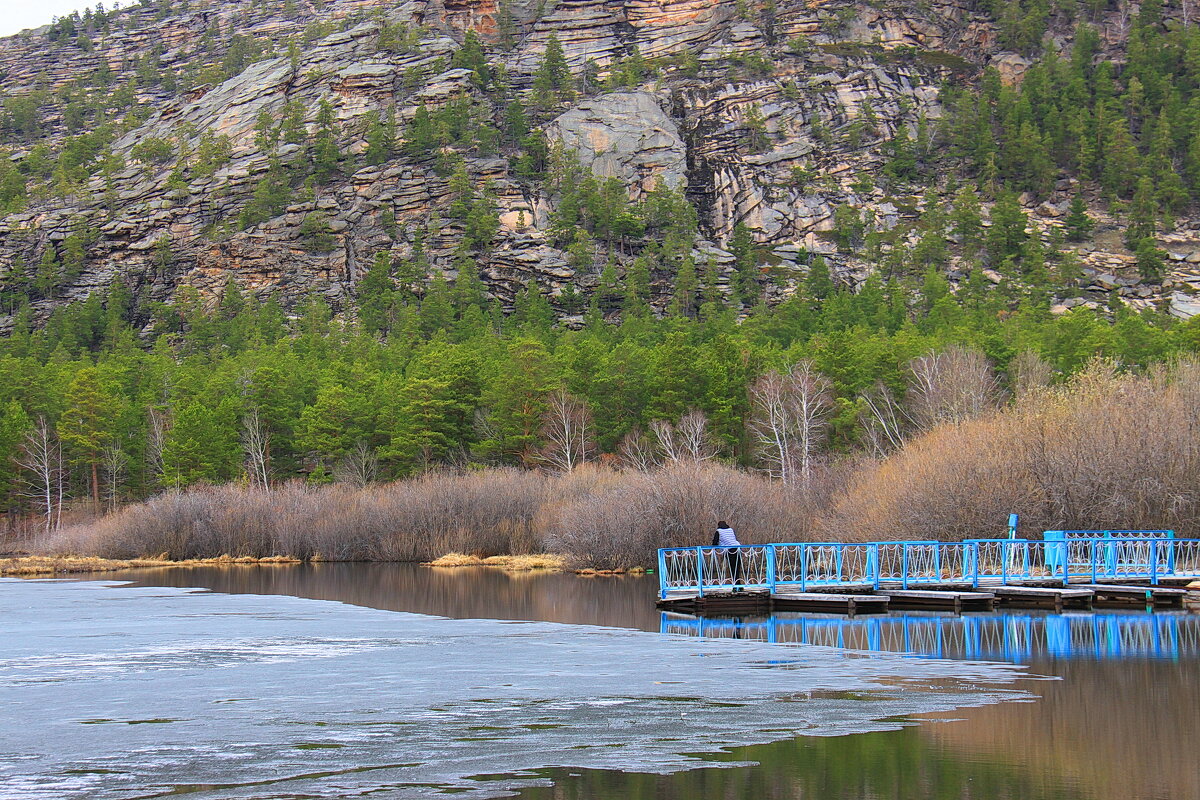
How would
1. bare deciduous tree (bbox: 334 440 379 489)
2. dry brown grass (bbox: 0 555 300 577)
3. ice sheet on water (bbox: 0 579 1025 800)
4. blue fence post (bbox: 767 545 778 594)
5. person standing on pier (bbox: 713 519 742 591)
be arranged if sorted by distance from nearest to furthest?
ice sheet on water (bbox: 0 579 1025 800) → person standing on pier (bbox: 713 519 742 591) → blue fence post (bbox: 767 545 778 594) → dry brown grass (bbox: 0 555 300 577) → bare deciduous tree (bbox: 334 440 379 489)

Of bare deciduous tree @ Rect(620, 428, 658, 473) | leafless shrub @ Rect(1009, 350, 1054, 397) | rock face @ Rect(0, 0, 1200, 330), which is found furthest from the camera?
rock face @ Rect(0, 0, 1200, 330)

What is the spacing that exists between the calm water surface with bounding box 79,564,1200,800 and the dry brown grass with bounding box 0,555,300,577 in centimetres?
3519

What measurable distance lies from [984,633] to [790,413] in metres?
47.7

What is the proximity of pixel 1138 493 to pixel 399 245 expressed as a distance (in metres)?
107

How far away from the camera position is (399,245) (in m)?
136

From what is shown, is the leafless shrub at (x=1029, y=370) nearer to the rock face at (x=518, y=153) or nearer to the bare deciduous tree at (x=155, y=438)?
the rock face at (x=518, y=153)

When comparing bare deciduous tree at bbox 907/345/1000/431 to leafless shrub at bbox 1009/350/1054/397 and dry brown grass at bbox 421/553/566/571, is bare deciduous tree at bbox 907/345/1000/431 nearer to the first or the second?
leafless shrub at bbox 1009/350/1054/397

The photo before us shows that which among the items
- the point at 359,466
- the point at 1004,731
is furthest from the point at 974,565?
the point at 359,466

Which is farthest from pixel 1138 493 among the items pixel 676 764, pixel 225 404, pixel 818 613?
pixel 225 404

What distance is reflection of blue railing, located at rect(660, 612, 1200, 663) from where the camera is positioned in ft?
69.9

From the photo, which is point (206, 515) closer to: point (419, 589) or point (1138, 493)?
point (419, 589)

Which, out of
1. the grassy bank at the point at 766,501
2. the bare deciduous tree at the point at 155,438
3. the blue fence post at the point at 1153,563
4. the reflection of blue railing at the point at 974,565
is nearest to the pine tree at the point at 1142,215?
the grassy bank at the point at 766,501

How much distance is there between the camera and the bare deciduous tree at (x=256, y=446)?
270 ft

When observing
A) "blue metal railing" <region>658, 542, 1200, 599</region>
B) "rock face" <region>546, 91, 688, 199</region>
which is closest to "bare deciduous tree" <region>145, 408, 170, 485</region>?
"blue metal railing" <region>658, 542, 1200, 599</region>
